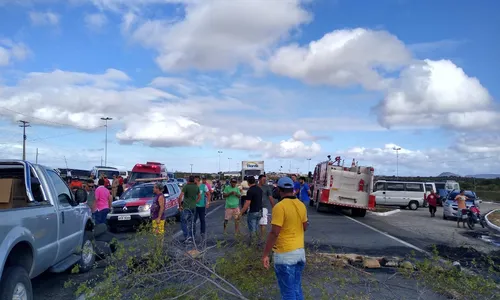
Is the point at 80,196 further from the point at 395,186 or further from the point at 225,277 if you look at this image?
the point at 395,186

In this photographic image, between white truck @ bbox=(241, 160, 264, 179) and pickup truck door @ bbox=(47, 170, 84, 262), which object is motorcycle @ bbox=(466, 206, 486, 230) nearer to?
pickup truck door @ bbox=(47, 170, 84, 262)

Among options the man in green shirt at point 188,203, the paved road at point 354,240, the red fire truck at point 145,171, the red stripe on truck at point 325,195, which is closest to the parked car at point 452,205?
the paved road at point 354,240

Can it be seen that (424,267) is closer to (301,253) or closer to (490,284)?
(490,284)

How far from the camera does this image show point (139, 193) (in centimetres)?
1705

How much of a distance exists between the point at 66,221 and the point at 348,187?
19085mm

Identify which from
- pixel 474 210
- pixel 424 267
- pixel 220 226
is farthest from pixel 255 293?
pixel 474 210

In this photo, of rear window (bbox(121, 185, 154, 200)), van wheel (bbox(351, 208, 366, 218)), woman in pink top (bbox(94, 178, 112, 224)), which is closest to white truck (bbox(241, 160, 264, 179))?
van wheel (bbox(351, 208, 366, 218))

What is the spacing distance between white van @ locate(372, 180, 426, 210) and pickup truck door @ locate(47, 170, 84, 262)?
Result: 2977 cm

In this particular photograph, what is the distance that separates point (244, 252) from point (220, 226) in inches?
412

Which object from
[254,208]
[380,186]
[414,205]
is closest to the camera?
[254,208]

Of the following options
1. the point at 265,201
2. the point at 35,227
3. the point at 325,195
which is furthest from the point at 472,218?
the point at 35,227

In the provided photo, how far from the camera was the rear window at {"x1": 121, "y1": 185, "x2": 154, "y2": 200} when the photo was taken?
16.9 metres

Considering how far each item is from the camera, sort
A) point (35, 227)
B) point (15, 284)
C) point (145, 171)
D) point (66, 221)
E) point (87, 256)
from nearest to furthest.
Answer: point (15, 284) < point (35, 227) < point (66, 221) < point (87, 256) < point (145, 171)

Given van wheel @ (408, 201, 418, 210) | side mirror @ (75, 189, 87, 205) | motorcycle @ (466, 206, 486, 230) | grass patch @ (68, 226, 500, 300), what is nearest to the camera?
grass patch @ (68, 226, 500, 300)
